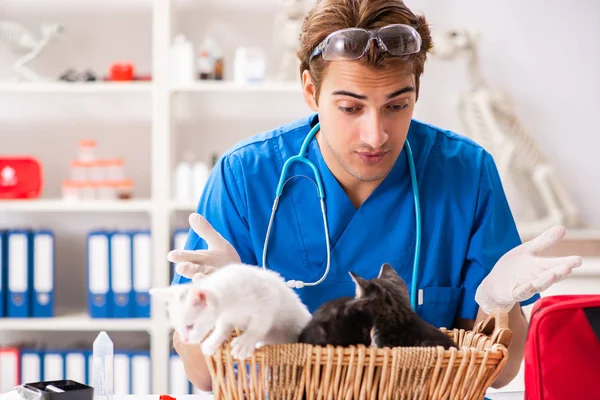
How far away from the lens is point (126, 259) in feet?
9.00

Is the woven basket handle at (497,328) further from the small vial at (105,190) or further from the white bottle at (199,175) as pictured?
the small vial at (105,190)

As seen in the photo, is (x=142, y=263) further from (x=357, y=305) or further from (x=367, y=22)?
(x=357, y=305)

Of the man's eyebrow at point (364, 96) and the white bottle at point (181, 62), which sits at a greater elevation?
the white bottle at point (181, 62)

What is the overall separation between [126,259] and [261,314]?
1955 mm

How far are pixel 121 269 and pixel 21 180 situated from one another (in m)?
0.51

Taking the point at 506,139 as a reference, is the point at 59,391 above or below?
below

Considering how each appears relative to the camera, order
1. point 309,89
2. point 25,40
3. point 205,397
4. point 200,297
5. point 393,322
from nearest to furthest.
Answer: point 200,297, point 393,322, point 205,397, point 309,89, point 25,40

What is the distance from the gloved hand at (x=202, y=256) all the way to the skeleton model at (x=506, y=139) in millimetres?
1847

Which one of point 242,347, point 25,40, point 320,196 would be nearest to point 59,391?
point 242,347

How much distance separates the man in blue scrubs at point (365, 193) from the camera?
4.17 feet

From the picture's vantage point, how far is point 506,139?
109 inches

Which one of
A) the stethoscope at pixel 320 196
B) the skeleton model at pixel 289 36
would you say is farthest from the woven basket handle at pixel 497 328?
the skeleton model at pixel 289 36

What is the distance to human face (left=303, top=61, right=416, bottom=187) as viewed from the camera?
4.09 feet

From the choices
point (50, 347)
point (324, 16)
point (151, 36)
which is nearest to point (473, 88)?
point (151, 36)
